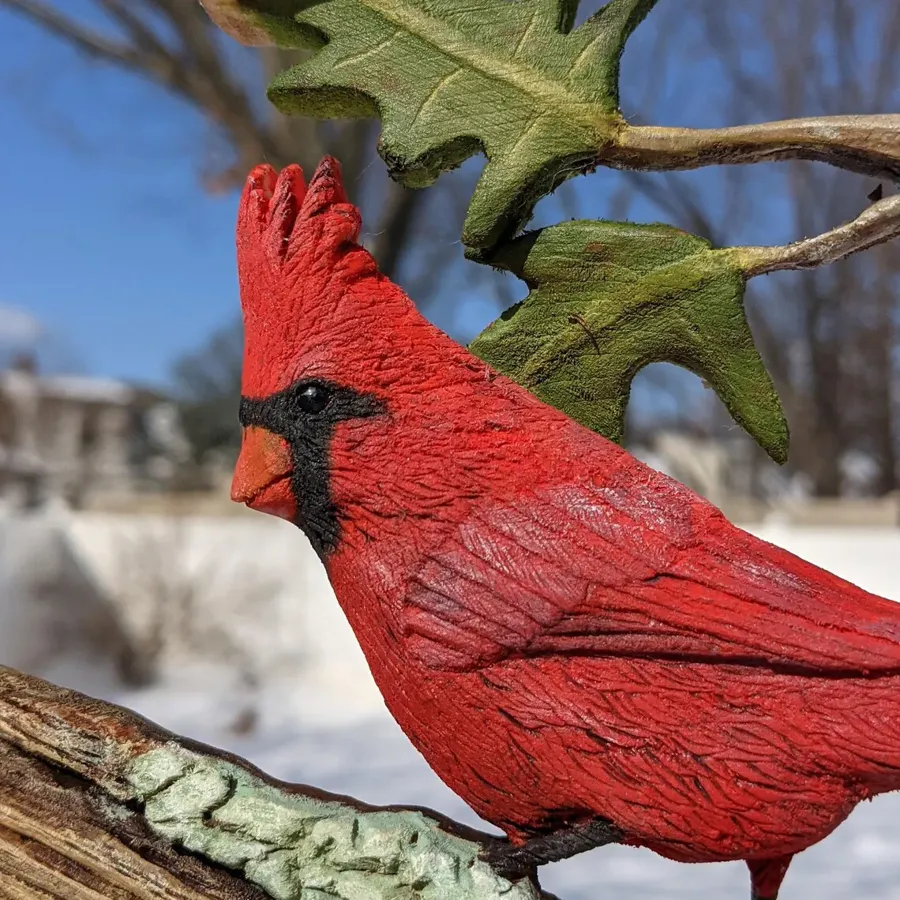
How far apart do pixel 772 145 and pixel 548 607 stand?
0.45 meters

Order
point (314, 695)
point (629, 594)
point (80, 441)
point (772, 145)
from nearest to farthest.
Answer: point (629, 594)
point (772, 145)
point (314, 695)
point (80, 441)

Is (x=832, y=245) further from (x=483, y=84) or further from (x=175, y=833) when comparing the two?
(x=175, y=833)

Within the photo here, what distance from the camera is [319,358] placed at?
0.71m

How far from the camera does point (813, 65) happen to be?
15.6 ft

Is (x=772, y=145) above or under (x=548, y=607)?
above

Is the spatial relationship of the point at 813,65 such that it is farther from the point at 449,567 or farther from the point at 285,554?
the point at 449,567

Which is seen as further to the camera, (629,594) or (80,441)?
(80,441)

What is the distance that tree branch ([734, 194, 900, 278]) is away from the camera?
2.30 feet

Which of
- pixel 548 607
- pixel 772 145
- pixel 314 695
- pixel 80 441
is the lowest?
pixel 548 607

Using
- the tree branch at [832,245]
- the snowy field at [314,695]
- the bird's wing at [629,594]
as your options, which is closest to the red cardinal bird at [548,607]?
the bird's wing at [629,594]

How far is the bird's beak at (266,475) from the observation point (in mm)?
724

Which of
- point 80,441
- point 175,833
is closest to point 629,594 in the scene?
point 175,833

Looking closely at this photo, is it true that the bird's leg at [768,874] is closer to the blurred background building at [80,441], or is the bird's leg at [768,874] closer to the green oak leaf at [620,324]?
the green oak leaf at [620,324]

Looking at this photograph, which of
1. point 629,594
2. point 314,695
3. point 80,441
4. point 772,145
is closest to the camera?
point 629,594
